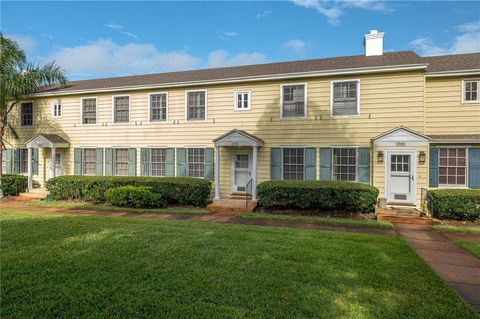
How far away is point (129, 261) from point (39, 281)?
124cm

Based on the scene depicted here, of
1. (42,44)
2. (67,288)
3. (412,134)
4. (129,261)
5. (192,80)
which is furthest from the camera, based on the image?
(42,44)

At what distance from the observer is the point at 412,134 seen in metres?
10.0

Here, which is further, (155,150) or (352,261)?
(155,150)

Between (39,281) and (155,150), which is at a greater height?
(155,150)

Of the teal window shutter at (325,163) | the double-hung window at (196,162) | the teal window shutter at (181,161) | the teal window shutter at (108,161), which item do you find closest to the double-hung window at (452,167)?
the teal window shutter at (325,163)

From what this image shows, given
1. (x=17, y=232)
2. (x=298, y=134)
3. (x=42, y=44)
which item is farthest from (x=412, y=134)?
(x=42, y=44)

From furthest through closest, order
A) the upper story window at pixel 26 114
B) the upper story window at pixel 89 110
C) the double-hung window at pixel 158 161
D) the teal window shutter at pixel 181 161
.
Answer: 1. the upper story window at pixel 26 114
2. the upper story window at pixel 89 110
3. the double-hung window at pixel 158 161
4. the teal window shutter at pixel 181 161

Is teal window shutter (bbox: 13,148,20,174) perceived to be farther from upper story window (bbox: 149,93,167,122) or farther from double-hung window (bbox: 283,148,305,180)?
double-hung window (bbox: 283,148,305,180)

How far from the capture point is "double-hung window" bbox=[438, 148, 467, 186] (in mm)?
10164

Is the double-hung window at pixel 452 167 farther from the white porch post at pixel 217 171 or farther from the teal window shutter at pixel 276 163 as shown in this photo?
the white porch post at pixel 217 171

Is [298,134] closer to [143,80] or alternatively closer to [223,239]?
[223,239]

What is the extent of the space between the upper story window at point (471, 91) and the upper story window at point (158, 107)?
1218 centimetres

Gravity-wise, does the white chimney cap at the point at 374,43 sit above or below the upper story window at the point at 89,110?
above

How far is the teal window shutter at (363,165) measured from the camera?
10.8 meters
